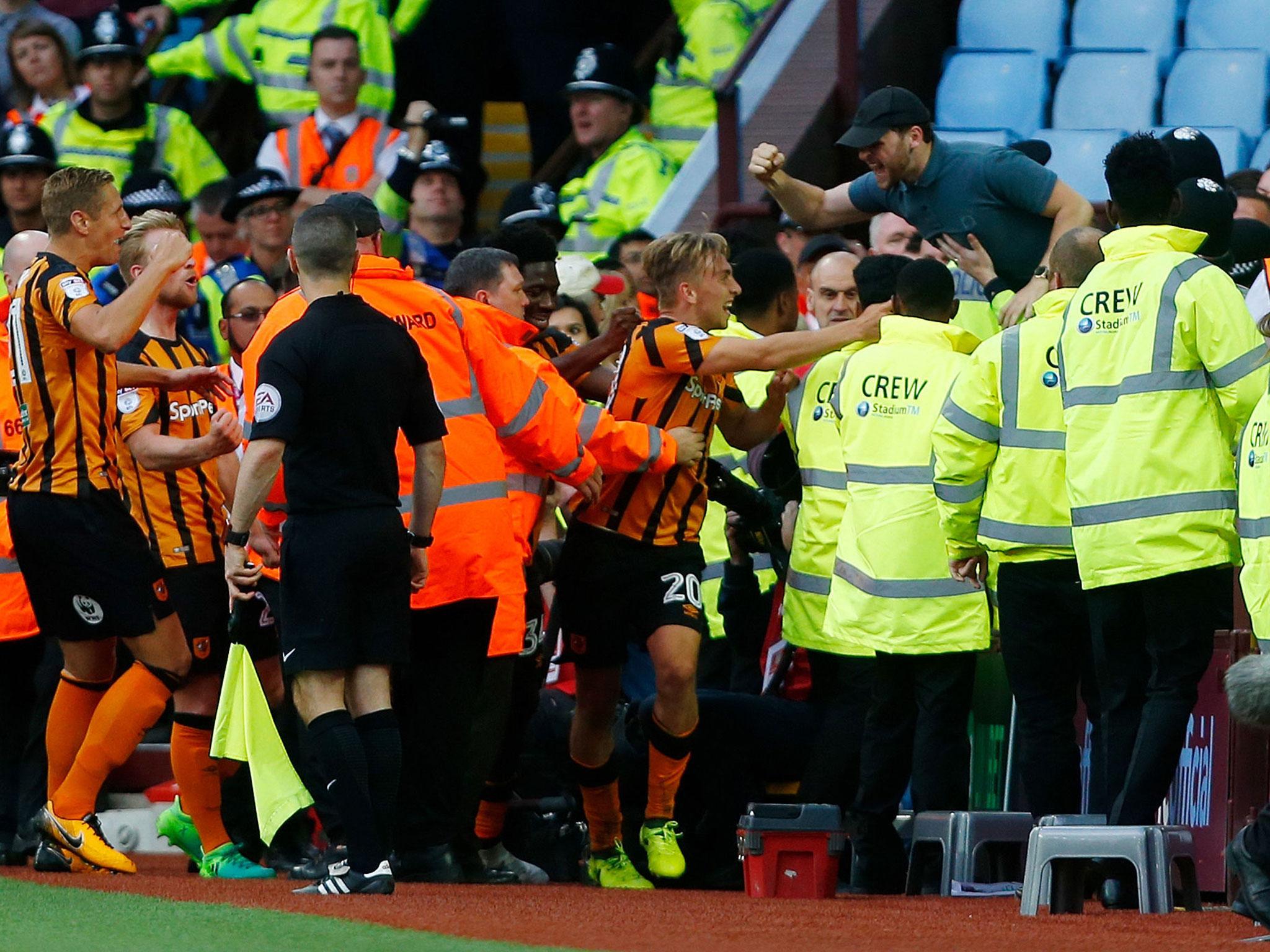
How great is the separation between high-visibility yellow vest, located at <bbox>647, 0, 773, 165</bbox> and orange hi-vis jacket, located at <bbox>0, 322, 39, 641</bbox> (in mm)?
5500

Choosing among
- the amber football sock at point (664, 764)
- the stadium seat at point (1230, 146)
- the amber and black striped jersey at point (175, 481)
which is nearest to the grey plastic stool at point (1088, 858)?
the amber football sock at point (664, 764)

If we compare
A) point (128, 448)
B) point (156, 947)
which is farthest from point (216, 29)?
point (156, 947)

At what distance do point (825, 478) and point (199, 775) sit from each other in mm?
2442

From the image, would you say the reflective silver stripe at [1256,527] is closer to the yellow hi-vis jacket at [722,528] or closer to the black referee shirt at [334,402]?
the black referee shirt at [334,402]

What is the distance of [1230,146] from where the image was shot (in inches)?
451

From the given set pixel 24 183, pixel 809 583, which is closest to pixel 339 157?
pixel 24 183

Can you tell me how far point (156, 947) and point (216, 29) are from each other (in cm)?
1020

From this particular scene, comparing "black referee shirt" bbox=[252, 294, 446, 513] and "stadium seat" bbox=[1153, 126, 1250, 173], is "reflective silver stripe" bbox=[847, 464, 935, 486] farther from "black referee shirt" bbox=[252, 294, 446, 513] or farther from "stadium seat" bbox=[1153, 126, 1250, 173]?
"stadium seat" bbox=[1153, 126, 1250, 173]

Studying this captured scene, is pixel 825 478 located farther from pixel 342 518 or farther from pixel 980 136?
pixel 980 136

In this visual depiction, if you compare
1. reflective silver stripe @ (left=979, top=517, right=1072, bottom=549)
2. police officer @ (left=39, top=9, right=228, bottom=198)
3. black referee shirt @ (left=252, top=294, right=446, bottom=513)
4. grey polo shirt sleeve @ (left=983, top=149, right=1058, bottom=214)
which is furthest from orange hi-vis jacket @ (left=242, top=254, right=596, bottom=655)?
police officer @ (left=39, top=9, right=228, bottom=198)

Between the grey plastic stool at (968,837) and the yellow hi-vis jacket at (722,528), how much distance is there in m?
1.79

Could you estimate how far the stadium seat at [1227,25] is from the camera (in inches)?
486

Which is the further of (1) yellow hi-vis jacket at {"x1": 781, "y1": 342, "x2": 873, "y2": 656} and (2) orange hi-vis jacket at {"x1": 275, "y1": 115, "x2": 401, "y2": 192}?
(2) orange hi-vis jacket at {"x1": 275, "y1": 115, "x2": 401, "y2": 192}

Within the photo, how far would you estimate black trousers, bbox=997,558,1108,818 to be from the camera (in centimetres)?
731
